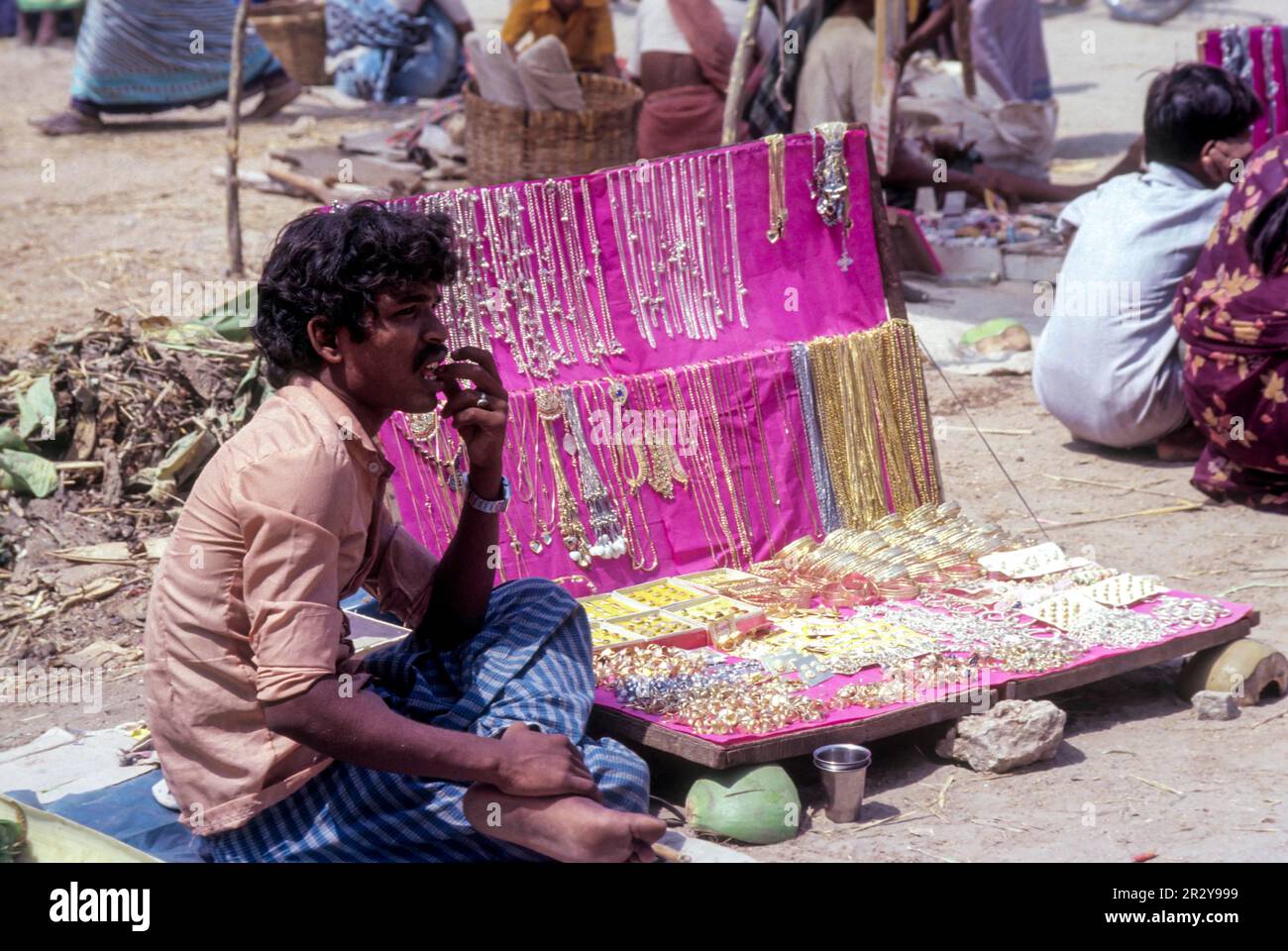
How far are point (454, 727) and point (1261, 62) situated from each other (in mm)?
5881

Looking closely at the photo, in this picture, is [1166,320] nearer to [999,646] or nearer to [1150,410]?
[1150,410]

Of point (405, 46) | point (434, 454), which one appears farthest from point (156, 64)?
point (434, 454)

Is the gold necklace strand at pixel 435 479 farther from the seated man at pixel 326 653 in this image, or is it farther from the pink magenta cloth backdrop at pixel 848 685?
the seated man at pixel 326 653

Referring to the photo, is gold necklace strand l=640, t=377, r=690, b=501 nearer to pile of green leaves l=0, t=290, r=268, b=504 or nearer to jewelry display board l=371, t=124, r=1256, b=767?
jewelry display board l=371, t=124, r=1256, b=767

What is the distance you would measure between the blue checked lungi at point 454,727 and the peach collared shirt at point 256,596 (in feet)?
0.28

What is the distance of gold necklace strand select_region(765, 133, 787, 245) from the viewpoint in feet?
15.0

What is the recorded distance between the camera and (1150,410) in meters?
5.62

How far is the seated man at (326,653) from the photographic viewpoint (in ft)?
8.20

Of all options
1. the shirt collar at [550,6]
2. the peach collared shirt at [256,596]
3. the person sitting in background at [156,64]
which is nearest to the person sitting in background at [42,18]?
the person sitting in background at [156,64]

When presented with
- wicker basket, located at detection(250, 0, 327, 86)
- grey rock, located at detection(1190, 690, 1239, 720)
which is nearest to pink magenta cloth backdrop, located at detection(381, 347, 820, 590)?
grey rock, located at detection(1190, 690, 1239, 720)

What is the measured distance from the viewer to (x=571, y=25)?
32.9 ft

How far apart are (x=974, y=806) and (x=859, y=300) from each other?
75.8 inches
